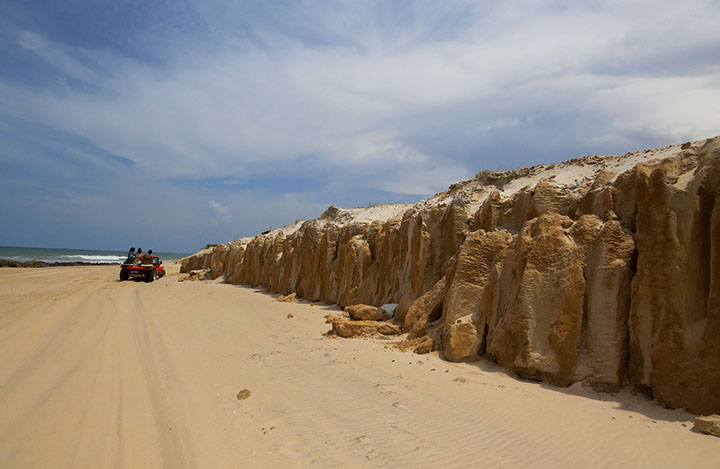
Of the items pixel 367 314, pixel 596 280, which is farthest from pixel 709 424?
pixel 367 314

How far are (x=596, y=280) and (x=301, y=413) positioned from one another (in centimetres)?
A: 435

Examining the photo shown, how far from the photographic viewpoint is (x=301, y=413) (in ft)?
16.6

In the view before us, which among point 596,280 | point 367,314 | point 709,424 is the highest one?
point 596,280

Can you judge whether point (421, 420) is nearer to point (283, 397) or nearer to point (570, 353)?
point (283, 397)

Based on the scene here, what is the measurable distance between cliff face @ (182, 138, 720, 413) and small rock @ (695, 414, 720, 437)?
37 cm

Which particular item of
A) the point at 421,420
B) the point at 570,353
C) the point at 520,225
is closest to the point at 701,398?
the point at 570,353

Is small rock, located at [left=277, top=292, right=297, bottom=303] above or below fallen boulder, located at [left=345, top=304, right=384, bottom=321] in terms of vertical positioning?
below

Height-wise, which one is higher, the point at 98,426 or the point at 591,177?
the point at 591,177

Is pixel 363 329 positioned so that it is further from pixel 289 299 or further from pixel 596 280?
pixel 289 299

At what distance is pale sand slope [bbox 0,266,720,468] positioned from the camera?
13.0ft

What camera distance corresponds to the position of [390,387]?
587cm

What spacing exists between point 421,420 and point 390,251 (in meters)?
8.24

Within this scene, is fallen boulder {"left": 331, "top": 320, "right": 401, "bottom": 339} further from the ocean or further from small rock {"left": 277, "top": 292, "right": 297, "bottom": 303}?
the ocean

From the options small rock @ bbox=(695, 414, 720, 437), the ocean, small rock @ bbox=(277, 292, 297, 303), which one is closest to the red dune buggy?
small rock @ bbox=(277, 292, 297, 303)
